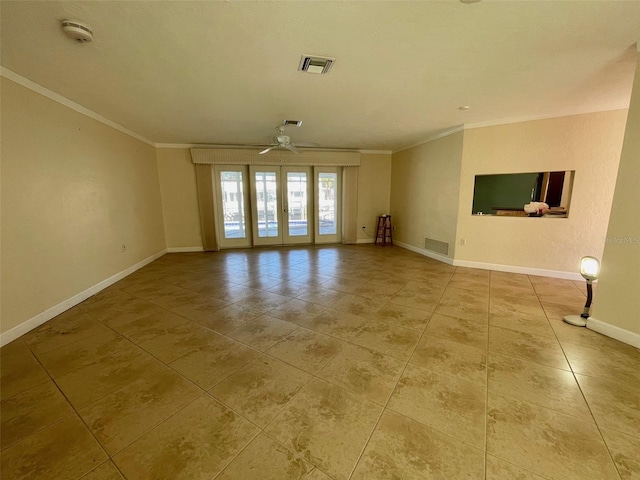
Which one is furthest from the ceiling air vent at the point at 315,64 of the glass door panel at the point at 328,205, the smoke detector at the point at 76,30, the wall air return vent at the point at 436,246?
the glass door panel at the point at 328,205

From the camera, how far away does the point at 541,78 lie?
8.21ft

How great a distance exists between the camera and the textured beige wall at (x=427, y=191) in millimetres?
4469

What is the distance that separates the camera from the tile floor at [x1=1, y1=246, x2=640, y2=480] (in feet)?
3.89

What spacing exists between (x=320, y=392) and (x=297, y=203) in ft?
17.1

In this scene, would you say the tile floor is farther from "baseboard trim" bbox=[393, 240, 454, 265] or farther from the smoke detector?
the smoke detector

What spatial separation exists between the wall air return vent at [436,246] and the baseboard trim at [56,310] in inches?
220

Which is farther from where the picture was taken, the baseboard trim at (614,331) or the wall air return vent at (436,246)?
the wall air return vent at (436,246)

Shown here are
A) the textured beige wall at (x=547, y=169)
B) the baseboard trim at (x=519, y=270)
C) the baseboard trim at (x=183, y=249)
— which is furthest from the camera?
the baseboard trim at (x=183, y=249)

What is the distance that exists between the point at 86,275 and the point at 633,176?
582cm

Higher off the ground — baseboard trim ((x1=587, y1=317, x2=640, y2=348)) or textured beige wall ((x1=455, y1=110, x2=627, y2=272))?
textured beige wall ((x1=455, y1=110, x2=627, y2=272))

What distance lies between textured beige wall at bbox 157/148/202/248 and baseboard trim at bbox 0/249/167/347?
1.65 metres

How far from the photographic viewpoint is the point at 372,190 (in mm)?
6562

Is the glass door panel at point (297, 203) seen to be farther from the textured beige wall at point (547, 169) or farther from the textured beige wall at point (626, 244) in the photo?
the textured beige wall at point (626, 244)

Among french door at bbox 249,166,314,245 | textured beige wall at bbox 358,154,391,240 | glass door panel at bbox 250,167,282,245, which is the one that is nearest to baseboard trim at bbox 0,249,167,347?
glass door panel at bbox 250,167,282,245
